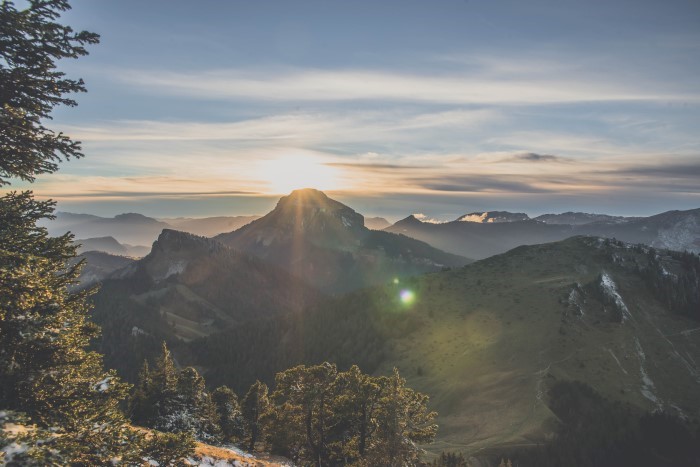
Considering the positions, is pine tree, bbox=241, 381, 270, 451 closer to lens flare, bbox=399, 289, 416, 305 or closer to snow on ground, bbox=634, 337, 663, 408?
snow on ground, bbox=634, 337, 663, 408

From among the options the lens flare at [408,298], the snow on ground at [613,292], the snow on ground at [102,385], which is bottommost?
the lens flare at [408,298]

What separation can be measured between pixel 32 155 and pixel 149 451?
12.3m

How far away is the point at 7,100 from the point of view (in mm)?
15820

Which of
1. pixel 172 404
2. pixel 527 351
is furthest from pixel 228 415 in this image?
pixel 527 351

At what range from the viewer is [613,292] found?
157 meters

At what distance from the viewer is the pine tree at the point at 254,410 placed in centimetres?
6862

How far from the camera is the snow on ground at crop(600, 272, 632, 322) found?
147625mm

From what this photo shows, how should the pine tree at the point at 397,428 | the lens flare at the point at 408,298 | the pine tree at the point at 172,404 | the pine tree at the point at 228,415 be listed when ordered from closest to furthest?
the pine tree at the point at 397,428 → the pine tree at the point at 172,404 → the pine tree at the point at 228,415 → the lens flare at the point at 408,298

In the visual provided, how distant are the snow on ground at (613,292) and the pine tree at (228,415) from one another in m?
135

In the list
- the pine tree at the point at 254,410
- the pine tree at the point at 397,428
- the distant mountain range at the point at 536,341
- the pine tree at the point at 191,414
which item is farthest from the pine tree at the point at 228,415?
the distant mountain range at the point at 536,341

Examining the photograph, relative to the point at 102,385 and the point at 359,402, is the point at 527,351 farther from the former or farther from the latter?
the point at 102,385

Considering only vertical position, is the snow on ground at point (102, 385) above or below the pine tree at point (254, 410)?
above

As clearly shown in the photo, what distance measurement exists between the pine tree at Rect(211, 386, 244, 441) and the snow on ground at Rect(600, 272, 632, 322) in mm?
134946

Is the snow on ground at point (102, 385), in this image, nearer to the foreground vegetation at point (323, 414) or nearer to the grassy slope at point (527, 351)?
the foreground vegetation at point (323, 414)
